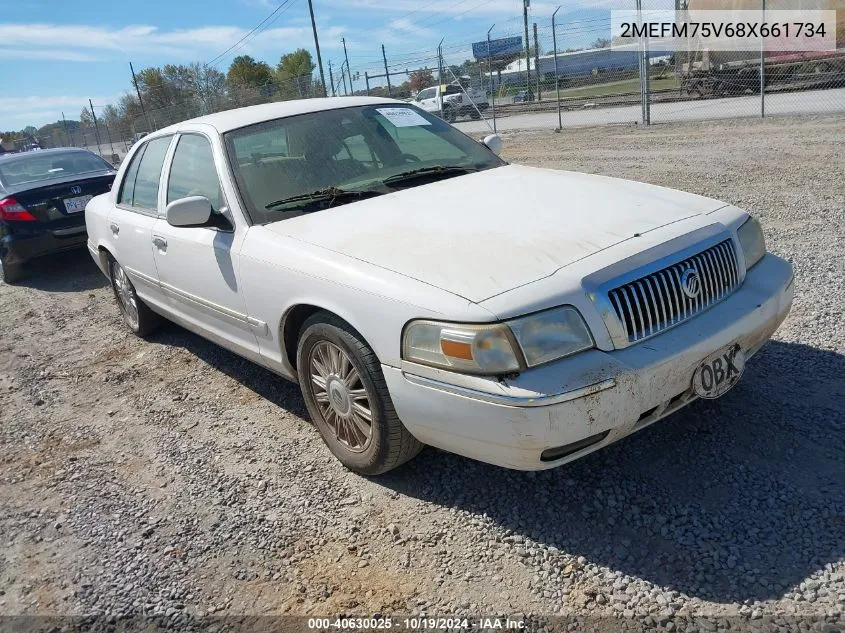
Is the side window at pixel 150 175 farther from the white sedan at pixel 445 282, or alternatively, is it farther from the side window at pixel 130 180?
the white sedan at pixel 445 282

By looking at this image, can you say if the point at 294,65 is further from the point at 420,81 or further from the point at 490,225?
the point at 490,225

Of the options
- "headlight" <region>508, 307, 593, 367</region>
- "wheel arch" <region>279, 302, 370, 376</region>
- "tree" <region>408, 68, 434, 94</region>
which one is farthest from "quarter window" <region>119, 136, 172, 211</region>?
"tree" <region>408, 68, 434, 94</region>

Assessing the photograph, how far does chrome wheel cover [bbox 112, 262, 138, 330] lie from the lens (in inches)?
211

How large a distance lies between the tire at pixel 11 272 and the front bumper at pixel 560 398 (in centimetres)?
715

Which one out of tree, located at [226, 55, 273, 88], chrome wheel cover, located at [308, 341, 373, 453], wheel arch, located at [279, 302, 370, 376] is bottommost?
chrome wheel cover, located at [308, 341, 373, 453]

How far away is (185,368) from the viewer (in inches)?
193

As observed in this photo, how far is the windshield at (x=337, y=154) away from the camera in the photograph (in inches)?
142

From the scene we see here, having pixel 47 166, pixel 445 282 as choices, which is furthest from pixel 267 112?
pixel 47 166

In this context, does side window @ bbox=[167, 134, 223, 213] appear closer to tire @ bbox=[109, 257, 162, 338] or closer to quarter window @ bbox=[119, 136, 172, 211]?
quarter window @ bbox=[119, 136, 172, 211]

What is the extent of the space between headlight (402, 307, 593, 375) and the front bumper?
43 millimetres

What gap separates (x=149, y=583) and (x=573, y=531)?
166 centimetres

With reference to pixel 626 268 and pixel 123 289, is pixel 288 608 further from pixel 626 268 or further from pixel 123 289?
pixel 123 289

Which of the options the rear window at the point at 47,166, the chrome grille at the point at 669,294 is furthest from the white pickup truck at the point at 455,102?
the chrome grille at the point at 669,294

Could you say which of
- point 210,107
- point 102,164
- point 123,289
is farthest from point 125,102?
point 123,289
